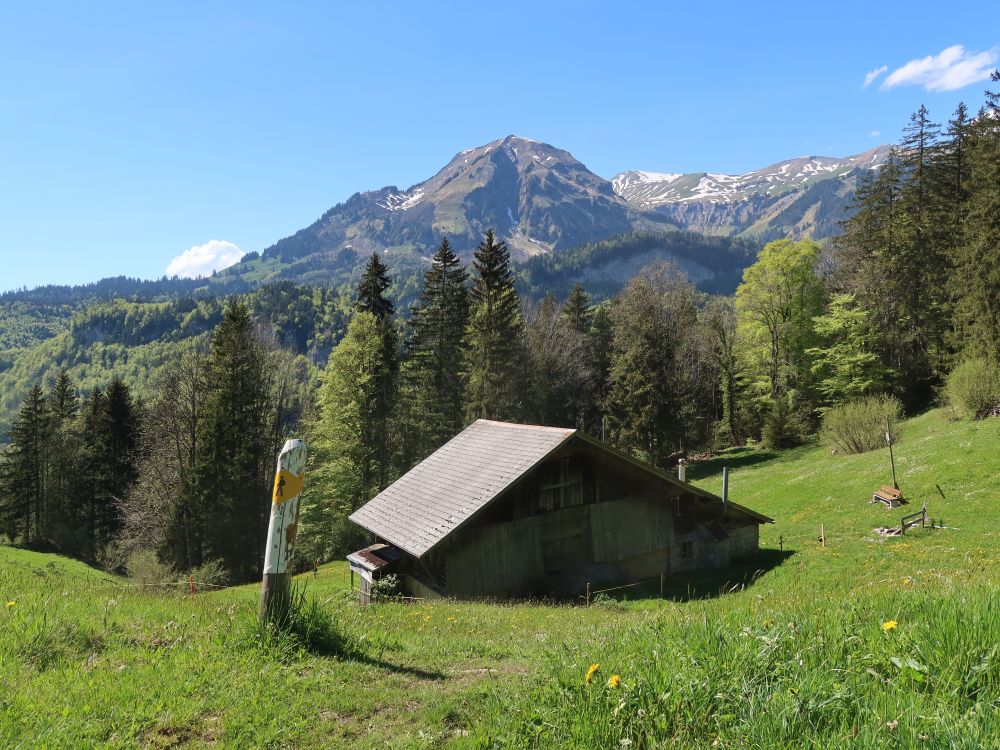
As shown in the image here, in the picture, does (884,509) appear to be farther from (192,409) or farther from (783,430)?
(192,409)

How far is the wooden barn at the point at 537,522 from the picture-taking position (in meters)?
18.6

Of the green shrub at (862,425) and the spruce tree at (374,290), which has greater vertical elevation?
the spruce tree at (374,290)

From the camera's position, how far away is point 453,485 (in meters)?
20.2

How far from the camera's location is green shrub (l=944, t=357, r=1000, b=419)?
33.2 metres

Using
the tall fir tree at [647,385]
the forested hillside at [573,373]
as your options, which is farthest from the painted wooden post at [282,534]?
the tall fir tree at [647,385]

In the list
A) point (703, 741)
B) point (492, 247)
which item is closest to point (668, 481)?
point (703, 741)

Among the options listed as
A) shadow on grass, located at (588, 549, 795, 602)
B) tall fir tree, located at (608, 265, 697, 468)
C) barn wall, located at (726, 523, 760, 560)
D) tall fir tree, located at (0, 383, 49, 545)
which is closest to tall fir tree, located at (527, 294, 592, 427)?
tall fir tree, located at (608, 265, 697, 468)

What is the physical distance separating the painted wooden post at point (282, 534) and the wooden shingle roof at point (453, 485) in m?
10.3

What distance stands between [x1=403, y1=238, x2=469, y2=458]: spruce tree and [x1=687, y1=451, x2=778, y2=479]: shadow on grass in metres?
19.7

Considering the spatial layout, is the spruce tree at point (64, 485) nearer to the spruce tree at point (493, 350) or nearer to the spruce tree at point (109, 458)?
the spruce tree at point (109, 458)

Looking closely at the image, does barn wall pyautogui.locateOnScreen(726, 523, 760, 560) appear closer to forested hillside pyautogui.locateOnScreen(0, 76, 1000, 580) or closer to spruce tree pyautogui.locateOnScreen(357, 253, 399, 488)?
forested hillside pyautogui.locateOnScreen(0, 76, 1000, 580)

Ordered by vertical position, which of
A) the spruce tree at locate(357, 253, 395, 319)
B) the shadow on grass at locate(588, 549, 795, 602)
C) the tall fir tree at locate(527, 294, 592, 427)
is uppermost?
the spruce tree at locate(357, 253, 395, 319)

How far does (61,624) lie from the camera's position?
21.1 feet

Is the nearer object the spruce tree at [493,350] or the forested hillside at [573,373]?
the forested hillside at [573,373]
